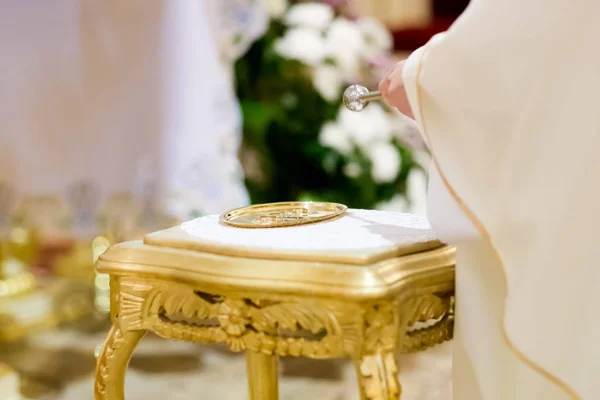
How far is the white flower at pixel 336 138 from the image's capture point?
1.66m

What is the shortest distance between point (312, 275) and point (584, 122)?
28 cm

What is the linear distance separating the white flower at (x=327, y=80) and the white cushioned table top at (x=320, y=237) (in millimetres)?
930

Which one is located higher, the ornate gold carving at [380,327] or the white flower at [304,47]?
the white flower at [304,47]

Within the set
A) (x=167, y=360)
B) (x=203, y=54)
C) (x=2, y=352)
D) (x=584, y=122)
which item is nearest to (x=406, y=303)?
(x=584, y=122)

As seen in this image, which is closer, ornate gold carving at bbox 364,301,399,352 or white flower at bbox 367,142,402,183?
ornate gold carving at bbox 364,301,399,352

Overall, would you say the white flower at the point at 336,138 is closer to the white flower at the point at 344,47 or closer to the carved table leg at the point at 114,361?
the white flower at the point at 344,47

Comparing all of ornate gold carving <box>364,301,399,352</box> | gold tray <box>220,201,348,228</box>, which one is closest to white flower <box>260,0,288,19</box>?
gold tray <box>220,201,348,228</box>

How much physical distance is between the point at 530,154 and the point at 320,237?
8.6 inches

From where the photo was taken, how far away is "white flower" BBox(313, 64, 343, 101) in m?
1.71

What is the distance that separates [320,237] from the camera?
698mm

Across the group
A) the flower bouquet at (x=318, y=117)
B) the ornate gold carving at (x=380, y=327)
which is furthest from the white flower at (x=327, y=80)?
the ornate gold carving at (x=380, y=327)

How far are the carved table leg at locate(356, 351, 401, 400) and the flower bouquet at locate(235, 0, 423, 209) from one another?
42.8 inches

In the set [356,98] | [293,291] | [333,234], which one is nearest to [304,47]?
[356,98]

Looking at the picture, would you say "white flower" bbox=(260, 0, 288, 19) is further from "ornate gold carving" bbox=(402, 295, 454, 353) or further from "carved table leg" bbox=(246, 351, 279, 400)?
"ornate gold carving" bbox=(402, 295, 454, 353)
